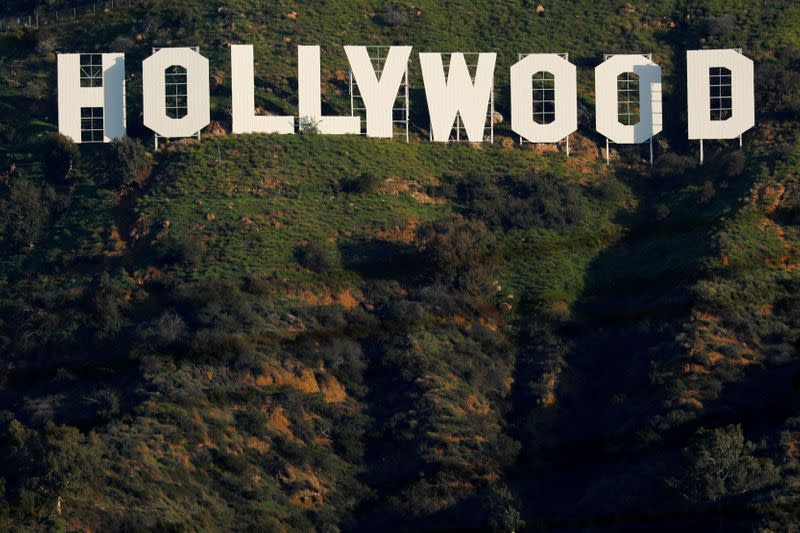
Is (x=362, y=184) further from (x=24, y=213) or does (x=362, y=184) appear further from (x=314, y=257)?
(x=24, y=213)

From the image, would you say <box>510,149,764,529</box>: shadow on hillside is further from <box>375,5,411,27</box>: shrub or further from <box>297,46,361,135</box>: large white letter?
<box>375,5,411,27</box>: shrub

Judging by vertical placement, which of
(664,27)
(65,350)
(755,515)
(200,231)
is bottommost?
(755,515)

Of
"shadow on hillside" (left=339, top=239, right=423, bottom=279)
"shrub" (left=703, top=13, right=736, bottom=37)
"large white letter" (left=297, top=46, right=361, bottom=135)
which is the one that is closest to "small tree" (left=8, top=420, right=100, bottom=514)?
"shadow on hillside" (left=339, top=239, right=423, bottom=279)

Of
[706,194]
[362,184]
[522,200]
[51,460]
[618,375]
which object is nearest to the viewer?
[51,460]

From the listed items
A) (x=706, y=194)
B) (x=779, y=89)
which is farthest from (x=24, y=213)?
(x=779, y=89)

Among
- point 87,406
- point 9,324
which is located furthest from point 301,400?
point 9,324

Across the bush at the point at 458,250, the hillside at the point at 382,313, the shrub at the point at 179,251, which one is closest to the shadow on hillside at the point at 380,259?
the hillside at the point at 382,313

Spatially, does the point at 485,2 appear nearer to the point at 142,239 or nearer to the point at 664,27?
the point at 664,27

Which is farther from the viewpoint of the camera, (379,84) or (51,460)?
(379,84)
